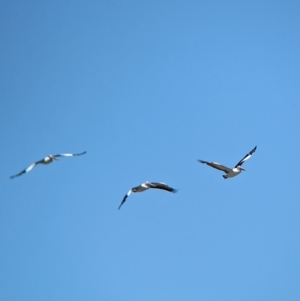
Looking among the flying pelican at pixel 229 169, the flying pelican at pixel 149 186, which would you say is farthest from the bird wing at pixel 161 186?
the flying pelican at pixel 229 169

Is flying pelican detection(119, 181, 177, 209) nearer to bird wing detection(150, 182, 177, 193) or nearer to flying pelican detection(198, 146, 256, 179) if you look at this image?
bird wing detection(150, 182, 177, 193)

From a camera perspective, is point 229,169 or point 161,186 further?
point 229,169

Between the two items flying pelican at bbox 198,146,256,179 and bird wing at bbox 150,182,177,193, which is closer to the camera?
bird wing at bbox 150,182,177,193

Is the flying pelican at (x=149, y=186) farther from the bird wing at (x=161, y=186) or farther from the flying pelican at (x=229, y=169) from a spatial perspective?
the flying pelican at (x=229, y=169)

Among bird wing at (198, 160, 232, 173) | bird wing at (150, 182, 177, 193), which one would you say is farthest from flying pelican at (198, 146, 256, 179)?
bird wing at (150, 182, 177, 193)

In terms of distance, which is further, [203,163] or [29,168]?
[203,163]

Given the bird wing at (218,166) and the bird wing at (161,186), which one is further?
the bird wing at (218,166)

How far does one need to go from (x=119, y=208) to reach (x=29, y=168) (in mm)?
5554

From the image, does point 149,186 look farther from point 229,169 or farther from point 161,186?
point 229,169

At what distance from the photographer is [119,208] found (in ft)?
156

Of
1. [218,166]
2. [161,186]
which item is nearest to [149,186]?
[161,186]

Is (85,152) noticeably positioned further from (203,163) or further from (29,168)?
(203,163)

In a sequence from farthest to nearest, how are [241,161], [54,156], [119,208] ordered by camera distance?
[241,161]
[54,156]
[119,208]

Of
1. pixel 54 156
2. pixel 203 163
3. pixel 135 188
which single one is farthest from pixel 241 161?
pixel 54 156
